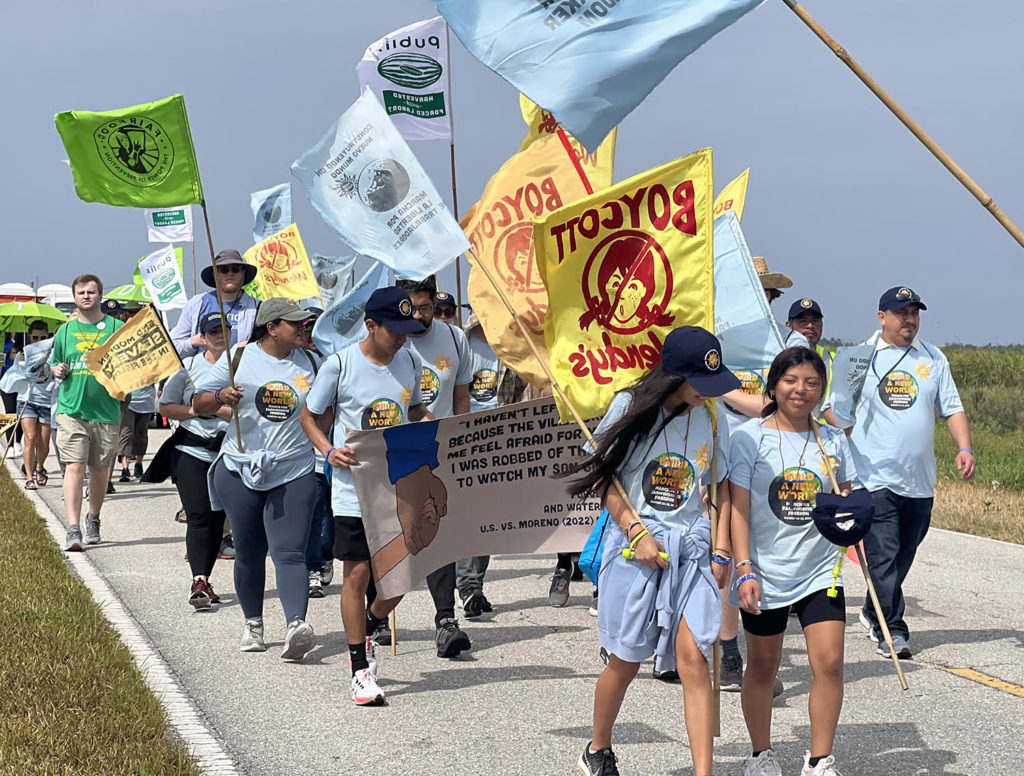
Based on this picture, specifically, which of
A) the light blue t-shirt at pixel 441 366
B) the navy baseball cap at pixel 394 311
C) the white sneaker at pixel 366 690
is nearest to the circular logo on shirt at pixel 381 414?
the navy baseball cap at pixel 394 311

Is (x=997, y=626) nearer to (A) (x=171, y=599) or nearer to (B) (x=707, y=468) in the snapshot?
(B) (x=707, y=468)

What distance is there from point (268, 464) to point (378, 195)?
5.54 feet

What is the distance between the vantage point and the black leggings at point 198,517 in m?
9.15

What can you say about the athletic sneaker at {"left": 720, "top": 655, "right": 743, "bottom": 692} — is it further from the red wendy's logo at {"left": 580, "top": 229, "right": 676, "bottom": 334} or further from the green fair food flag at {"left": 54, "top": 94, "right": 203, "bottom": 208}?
the green fair food flag at {"left": 54, "top": 94, "right": 203, "bottom": 208}

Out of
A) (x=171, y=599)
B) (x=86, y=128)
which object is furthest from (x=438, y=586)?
(x=86, y=128)

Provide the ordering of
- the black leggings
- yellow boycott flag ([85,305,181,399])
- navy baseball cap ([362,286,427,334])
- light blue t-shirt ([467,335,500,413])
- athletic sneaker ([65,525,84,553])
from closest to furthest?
navy baseball cap ([362,286,427,334]) < the black leggings < light blue t-shirt ([467,335,500,413]) < yellow boycott flag ([85,305,181,399]) < athletic sneaker ([65,525,84,553])

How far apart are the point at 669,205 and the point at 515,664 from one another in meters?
3.10

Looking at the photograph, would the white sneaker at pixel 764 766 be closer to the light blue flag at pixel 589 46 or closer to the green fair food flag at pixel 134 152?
the light blue flag at pixel 589 46

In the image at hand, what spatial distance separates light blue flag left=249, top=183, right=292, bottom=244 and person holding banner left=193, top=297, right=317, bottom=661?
9235 mm

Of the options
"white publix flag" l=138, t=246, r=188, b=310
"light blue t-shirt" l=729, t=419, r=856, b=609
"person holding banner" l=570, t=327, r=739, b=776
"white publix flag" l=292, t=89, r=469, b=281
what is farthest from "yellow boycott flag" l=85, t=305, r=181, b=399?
"white publix flag" l=138, t=246, r=188, b=310

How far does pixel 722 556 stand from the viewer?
5.02 metres

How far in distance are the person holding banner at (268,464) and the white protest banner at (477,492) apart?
0.89 meters

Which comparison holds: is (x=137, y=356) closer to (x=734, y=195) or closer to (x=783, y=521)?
(x=734, y=195)

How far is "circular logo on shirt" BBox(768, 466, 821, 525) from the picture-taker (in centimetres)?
514
